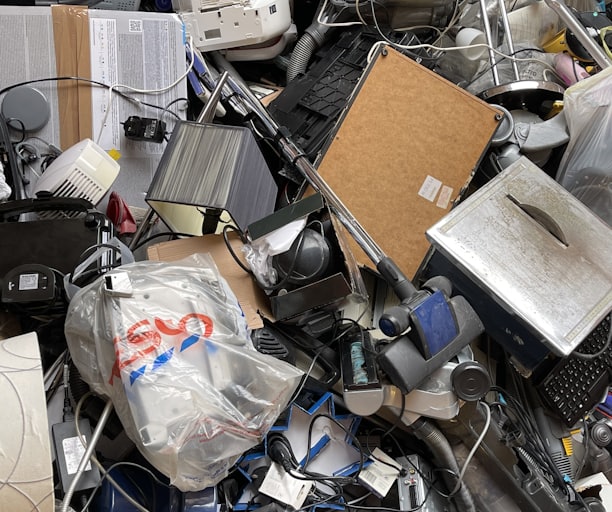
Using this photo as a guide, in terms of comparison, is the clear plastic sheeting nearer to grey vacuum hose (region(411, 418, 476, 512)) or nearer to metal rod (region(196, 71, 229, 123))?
grey vacuum hose (region(411, 418, 476, 512))

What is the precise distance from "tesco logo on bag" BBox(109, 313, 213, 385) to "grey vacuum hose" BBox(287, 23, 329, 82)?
3.17 feet

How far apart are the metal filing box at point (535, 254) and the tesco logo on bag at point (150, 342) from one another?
55 centimetres

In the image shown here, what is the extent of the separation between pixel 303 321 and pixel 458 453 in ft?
1.52

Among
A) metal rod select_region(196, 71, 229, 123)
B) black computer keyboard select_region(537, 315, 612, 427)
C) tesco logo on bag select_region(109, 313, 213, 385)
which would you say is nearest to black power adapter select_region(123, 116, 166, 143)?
metal rod select_region(196, 71, 229, 123)

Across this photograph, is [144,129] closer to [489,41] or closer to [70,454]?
[70,454]

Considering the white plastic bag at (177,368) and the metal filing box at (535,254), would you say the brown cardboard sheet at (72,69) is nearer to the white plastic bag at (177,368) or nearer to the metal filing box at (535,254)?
the white plastic bag at (177,368)

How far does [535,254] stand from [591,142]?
0.37m

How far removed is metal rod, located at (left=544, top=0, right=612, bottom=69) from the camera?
158 cm

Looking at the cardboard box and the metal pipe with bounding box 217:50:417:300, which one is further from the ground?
the metal pipe with bounding box 217:50:417:300

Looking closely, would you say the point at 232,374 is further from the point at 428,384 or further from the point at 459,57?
the point at 459,57

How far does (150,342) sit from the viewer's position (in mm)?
1088

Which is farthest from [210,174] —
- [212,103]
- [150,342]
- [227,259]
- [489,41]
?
[489,41]

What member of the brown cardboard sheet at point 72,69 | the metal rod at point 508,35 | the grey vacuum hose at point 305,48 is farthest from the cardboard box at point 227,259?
the metal rod at point 508,35

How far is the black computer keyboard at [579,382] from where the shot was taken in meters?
1.49
